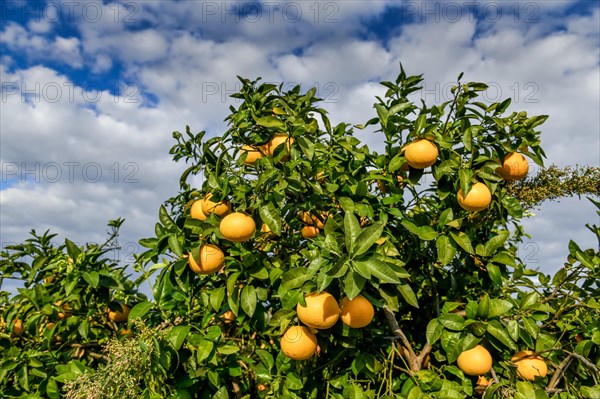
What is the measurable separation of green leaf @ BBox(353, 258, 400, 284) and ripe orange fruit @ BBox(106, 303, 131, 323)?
1787 millimetres

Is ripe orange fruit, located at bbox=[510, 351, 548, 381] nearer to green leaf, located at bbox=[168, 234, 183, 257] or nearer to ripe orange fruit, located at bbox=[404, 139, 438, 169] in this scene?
ripe orange fruit, located at bbox=[404, 139, 438, 169]

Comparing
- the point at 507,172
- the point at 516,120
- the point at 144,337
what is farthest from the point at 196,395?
the point at 516,120

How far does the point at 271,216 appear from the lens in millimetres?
2127

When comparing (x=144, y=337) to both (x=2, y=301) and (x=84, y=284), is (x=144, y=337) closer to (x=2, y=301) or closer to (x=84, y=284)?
(x=84, y=284)

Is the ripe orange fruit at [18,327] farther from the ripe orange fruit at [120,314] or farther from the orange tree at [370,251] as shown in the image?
the orange tree at [370,251]

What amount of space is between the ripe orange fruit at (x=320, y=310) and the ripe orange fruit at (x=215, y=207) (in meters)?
0.62

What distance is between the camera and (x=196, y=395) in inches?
105

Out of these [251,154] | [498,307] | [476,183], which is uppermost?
[251,154]

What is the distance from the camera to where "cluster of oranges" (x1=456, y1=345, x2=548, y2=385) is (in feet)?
7.02

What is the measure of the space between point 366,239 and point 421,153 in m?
0.71

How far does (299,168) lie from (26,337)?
222cm

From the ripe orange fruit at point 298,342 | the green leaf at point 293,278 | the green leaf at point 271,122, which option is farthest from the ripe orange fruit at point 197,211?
the ripe orange fruit at point 298,342

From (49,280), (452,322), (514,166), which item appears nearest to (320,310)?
(452,322)

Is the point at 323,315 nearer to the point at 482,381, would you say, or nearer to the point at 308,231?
the point at 308,231
